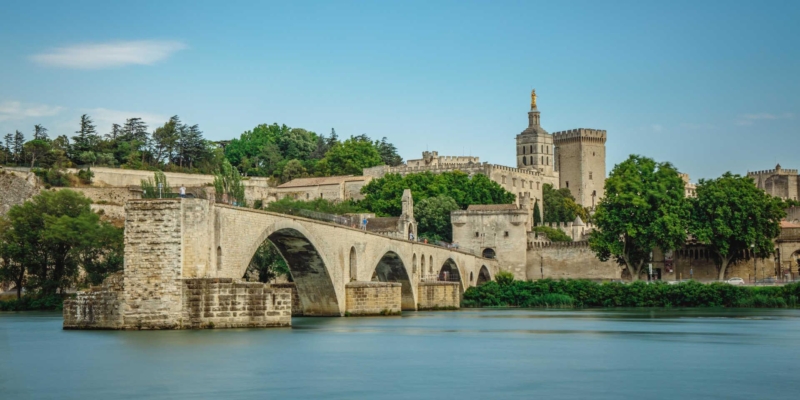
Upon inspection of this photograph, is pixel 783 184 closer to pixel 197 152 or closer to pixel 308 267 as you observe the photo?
pixel 197 152

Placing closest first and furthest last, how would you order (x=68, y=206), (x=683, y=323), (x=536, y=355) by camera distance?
(x=536, y=355) → (x=683, y=323) → (x=68, y=206)

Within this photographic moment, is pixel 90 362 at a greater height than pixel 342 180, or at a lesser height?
lesser

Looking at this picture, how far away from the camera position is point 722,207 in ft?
266

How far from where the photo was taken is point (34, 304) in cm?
6391

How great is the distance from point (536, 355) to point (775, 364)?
6.73 metres

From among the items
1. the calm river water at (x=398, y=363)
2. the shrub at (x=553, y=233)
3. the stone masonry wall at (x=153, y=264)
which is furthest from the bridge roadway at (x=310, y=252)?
the shrub at (x=553, y=233)

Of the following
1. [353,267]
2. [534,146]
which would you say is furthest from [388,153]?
[353,267]

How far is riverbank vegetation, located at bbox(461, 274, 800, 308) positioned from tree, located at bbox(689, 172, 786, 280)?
10.7m

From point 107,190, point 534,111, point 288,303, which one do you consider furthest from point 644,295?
point 534,111

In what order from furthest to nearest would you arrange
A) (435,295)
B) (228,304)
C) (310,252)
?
(435,295), (310,252), (228,304)

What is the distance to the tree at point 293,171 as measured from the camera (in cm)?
12356

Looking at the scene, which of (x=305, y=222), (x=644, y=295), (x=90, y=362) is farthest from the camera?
(x=644, y=295)

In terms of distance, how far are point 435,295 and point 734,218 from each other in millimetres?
26376

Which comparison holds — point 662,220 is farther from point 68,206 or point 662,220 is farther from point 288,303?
point 288,303
